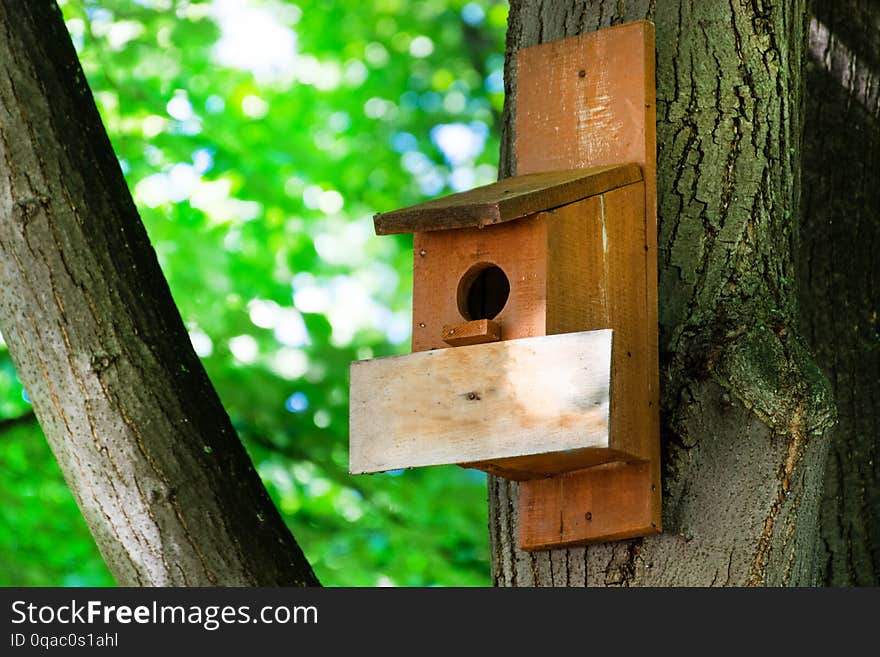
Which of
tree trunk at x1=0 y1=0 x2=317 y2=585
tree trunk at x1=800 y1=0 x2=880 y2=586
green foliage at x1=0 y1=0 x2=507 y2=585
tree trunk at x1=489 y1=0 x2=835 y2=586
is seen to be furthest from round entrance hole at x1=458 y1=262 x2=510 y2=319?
green foliage at x1=0 y1=0 x2=507 y2=585

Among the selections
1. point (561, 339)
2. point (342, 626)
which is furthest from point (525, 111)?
point (342, 626)

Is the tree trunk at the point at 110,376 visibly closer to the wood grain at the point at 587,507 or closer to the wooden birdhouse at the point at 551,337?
the wooden birdhouse at the point at 551,337

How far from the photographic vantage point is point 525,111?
2.48 metres

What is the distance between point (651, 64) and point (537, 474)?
31.7 inches

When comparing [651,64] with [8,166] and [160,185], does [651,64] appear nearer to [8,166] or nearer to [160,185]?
[8,166]

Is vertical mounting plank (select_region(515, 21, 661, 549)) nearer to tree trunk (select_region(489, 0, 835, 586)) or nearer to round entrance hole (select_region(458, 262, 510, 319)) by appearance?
tree trunk (select_region(489, 0, 835, 586))

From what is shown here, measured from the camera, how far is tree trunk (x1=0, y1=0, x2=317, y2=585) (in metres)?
2.24

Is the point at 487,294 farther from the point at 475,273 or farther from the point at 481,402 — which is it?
the point at 481,402

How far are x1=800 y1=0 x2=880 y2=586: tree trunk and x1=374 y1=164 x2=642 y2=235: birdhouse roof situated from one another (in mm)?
863

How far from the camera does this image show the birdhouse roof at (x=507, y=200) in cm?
209

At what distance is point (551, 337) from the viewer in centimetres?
204

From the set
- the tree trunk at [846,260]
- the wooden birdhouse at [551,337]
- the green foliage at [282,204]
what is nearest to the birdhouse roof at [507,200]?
the wooden birdhouse at [551,337]

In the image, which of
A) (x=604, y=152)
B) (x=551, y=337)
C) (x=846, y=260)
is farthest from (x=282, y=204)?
(x=551, y=337)

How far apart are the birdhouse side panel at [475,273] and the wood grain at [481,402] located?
0.22 feet
